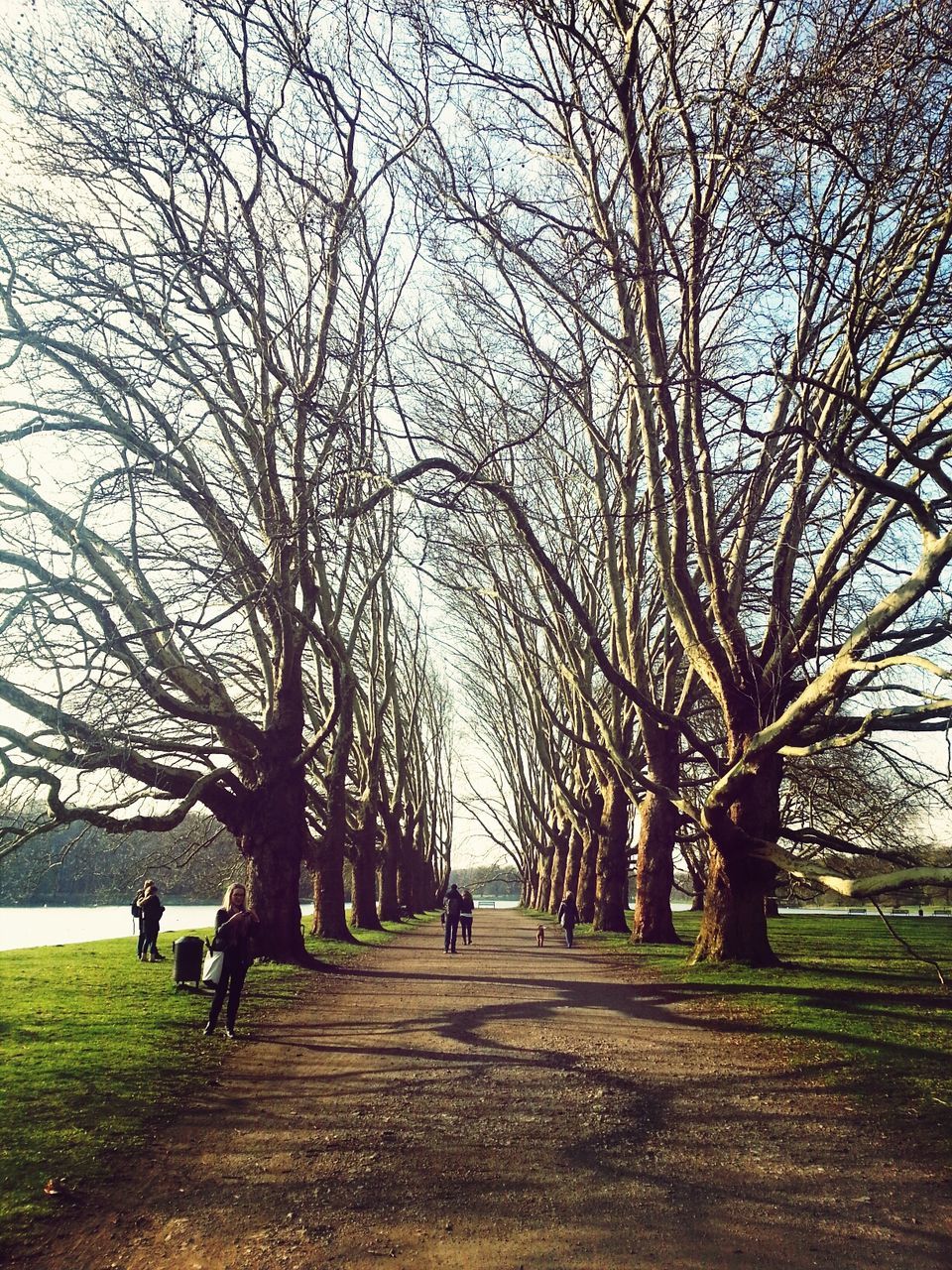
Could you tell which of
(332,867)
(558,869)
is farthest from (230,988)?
(558,869)

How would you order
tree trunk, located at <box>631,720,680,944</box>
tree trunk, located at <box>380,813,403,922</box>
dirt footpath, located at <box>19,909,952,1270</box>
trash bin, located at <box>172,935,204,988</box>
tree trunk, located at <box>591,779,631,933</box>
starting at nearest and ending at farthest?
dirt footpath, located at <box>19,909,952,1270</box>, trash bin, located at <box>172,935,204,988</box>, tree trunk, located at <box>631,720,680,944</box>, tree trunk, located at <box>591,779,631,933</box>, tree trunk, located at <box>380,813,403,922</box>

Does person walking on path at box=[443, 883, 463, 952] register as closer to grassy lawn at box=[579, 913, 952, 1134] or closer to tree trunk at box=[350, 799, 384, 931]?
grassy lawn at box=[579, 913, 952, 1134]

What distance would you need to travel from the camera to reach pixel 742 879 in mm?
13164

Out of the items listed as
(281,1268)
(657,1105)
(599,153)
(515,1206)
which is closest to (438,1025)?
(657,1105)

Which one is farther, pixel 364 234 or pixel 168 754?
pixel 168 754

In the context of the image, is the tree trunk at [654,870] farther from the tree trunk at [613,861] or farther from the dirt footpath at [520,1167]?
the dirt footpath at [520,1167]

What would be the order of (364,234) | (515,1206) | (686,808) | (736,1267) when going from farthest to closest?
(686,808) → (364,234) → (515,1206) → (736,1267)

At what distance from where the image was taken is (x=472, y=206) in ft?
32.6

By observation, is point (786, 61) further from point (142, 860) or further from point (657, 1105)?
point (142, 860)

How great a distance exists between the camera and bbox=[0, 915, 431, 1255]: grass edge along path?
5.20 metres

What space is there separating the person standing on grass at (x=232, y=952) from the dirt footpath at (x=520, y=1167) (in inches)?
16.9

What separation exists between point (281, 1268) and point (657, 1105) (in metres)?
3.45

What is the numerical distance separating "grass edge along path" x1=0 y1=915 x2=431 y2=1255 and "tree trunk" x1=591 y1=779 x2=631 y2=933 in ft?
36.5

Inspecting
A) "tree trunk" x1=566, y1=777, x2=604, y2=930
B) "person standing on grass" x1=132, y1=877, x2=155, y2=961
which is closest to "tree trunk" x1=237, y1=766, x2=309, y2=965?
"person standing on grass" x1=132, y1=877, x2=155, y2=961
